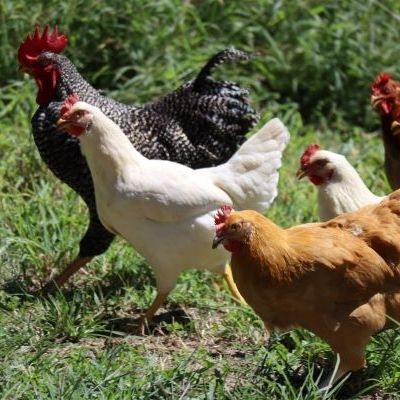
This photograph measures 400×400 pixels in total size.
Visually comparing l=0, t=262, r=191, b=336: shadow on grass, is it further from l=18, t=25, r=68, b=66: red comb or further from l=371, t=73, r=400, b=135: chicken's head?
l=371, t=73, r=400, b=135: chicken's head

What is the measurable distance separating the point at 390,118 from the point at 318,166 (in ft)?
2.81

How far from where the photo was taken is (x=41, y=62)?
5.91 metres

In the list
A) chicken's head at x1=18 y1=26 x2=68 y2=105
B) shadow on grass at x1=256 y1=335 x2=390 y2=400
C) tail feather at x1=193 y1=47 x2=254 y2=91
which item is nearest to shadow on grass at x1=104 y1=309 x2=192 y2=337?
shadow on grass at x1=256 y1=335 x2=390 y2=400

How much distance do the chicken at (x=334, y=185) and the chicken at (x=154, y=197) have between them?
350mm

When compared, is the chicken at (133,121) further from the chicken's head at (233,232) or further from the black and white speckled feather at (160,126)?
the chicken's head at (233,232)

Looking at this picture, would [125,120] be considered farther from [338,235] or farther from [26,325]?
[338,235]

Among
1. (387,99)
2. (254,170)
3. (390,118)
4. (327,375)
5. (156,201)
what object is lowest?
(327,375)

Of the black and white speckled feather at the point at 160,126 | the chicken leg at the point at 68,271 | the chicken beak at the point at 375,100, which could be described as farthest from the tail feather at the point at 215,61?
the chicken leg at the point at 68,271

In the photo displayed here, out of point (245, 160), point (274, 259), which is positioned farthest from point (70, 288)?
point (274, 259)

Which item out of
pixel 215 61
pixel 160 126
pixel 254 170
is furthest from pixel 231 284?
pixel 215 61

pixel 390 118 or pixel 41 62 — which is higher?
pixel 41 62

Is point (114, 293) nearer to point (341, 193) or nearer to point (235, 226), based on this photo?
point (341, 193)

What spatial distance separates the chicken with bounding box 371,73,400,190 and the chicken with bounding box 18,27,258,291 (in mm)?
761

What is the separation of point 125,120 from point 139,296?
1037 mm
